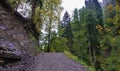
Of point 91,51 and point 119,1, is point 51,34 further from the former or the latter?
point 119,1

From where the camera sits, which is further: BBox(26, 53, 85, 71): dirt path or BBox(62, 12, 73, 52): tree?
BBox(62, 12, 73, 52): tree

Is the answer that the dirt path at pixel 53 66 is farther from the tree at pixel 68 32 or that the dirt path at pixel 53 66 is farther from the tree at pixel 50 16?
the tree at pixel 68 32

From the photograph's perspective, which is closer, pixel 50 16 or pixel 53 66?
pixel 53 66

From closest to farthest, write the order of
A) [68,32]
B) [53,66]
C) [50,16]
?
1. [53,66]
2. [50,16]
3. [68,32]

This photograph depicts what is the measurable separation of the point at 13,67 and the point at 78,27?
46888mm

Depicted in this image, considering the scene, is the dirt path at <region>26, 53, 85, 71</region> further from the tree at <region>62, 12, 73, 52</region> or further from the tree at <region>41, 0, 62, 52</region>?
the tree at <region>62, 12, 73, 52</region>

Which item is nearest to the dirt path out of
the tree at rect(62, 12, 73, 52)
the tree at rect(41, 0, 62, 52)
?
the tree at rect(41, 0, 62, 52)

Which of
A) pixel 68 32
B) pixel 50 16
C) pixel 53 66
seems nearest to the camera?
pixel 53 66

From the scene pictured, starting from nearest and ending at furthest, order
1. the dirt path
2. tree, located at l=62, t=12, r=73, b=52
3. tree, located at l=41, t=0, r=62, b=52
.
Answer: the dirt path, tree, located at l=41, t=0, r=62, b=52, tree, located at l=62, t=12, r=73, b=52

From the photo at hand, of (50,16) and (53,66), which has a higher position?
(50,16)

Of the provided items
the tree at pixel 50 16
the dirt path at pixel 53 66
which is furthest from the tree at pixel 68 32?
the dirt path at pixel 53 66

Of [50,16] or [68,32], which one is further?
[68,32]

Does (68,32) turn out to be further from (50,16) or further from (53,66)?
(53,66)

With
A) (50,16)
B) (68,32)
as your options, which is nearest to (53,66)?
(50,16)
